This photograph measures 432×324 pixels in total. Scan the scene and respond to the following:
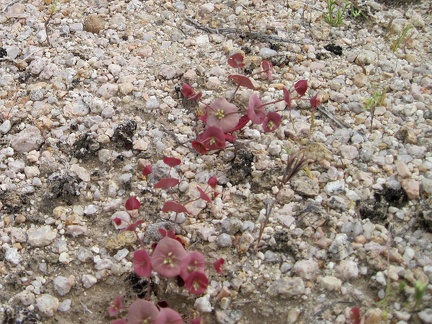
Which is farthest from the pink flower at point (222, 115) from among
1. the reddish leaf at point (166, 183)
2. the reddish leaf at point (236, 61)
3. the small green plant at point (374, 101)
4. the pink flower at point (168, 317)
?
the pink flower at point (168, 317)

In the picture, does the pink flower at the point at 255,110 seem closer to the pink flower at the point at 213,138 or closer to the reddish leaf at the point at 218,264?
the pink flower at the point at 213,138

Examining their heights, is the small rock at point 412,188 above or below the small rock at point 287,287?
above

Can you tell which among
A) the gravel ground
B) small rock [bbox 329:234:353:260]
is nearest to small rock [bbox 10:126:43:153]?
the gravel ground

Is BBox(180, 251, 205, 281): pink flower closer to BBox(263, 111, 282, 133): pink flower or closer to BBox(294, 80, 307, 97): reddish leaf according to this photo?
BBox(263, 111, 282, 133): pink flower

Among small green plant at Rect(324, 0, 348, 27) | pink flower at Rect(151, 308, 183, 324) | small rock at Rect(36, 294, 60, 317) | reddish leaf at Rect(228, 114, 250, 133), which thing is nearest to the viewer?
pink flower at Rect(151, 308, 183, 324)

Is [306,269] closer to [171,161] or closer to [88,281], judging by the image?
[171,161]

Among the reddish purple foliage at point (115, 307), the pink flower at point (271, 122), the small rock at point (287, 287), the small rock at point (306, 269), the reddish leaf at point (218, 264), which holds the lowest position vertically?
the reddish purple foliage at point (115, 307)

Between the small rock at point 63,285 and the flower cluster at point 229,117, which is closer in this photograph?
the small rock at point 63,285

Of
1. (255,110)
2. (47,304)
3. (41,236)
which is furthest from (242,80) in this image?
(47,304)
